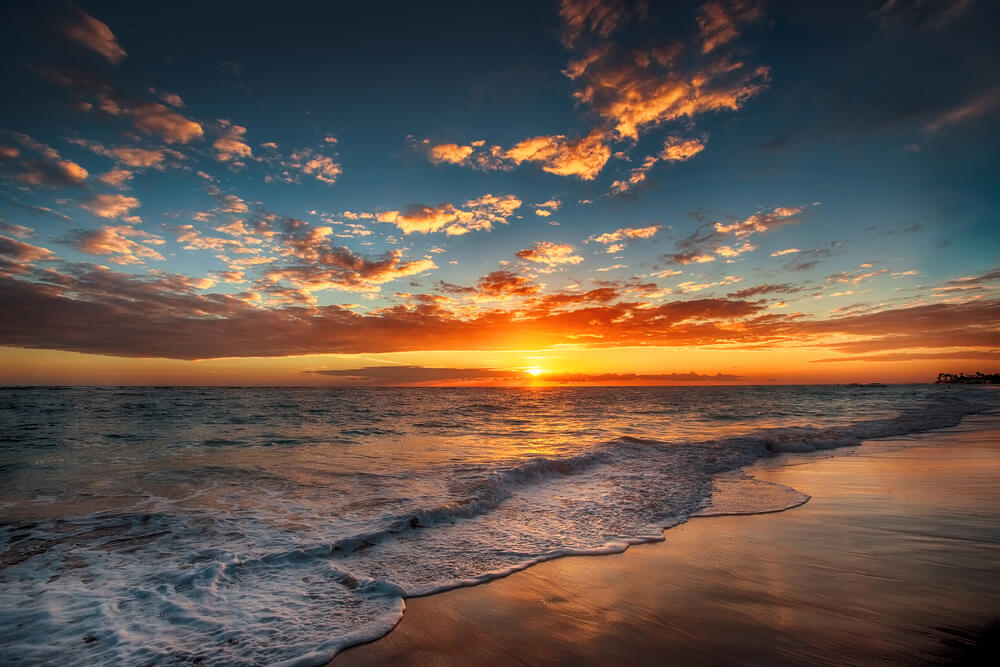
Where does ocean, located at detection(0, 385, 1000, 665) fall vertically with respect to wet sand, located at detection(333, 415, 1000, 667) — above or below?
below

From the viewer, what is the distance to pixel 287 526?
689 cm

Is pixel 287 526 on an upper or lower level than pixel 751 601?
lower

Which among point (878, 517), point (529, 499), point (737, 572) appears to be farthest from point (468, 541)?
point (878, 517)

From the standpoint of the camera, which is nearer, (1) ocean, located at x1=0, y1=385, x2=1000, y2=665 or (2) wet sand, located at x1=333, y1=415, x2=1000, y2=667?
(2) wet sand, located at x1=333, y1=415, x2=1000, y2=667

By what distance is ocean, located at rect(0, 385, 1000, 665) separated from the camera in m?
4.00

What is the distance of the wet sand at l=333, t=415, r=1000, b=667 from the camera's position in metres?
3.36

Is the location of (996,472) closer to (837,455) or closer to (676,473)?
(837,455)

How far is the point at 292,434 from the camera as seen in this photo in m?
18.4

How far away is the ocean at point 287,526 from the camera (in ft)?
13.1

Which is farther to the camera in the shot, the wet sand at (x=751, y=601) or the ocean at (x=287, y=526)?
the ocean at (x=287, y=526)

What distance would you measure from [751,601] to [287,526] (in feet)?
21.3

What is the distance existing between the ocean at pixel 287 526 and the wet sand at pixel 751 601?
50 cm

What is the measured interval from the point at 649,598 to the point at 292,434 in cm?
1761

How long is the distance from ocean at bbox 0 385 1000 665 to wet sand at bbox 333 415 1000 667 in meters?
0.50
